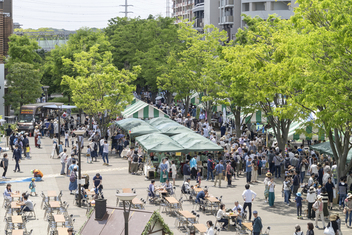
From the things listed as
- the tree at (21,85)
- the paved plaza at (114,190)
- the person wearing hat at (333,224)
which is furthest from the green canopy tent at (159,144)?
the tree at (21,85)

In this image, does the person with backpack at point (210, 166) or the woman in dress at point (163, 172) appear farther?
the person with backpack at point (210, 166)

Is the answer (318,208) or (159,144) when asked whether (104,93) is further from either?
(318,208)

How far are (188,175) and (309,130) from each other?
10.4 m

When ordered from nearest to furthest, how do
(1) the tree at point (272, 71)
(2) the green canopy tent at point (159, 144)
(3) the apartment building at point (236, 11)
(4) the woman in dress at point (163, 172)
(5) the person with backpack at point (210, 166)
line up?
(1) the tree at point (272, 71), (4) the woman in dress at point (163, 172), (5) the person with backpack at point (210, 166), (2) the green canopy tent at point (159, 144), (3) the apartment building at point (236, 11)

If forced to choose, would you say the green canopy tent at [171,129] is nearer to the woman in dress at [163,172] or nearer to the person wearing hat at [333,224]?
the woman in dress at [163,172]

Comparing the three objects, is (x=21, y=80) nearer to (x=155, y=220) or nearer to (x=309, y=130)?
(x=309, y=130)

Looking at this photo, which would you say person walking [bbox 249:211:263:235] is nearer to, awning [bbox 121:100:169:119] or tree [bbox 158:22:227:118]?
tree [bbox 158:22:227:118]

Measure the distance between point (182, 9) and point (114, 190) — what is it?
120 meters

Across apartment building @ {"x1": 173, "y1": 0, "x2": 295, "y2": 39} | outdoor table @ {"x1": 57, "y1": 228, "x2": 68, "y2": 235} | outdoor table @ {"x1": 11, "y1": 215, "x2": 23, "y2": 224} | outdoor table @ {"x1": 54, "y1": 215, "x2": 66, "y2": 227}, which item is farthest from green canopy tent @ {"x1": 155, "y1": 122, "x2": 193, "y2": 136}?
apartment building @ {"x1": 173, "y1": 0, "x2": 295, "y2": 39}

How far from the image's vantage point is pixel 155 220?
44.2ft

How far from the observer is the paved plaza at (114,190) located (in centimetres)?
1869

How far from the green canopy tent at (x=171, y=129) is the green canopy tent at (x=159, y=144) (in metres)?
3.88

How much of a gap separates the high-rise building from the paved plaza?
334ft

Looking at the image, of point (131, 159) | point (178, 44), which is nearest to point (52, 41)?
point (178, 44)
